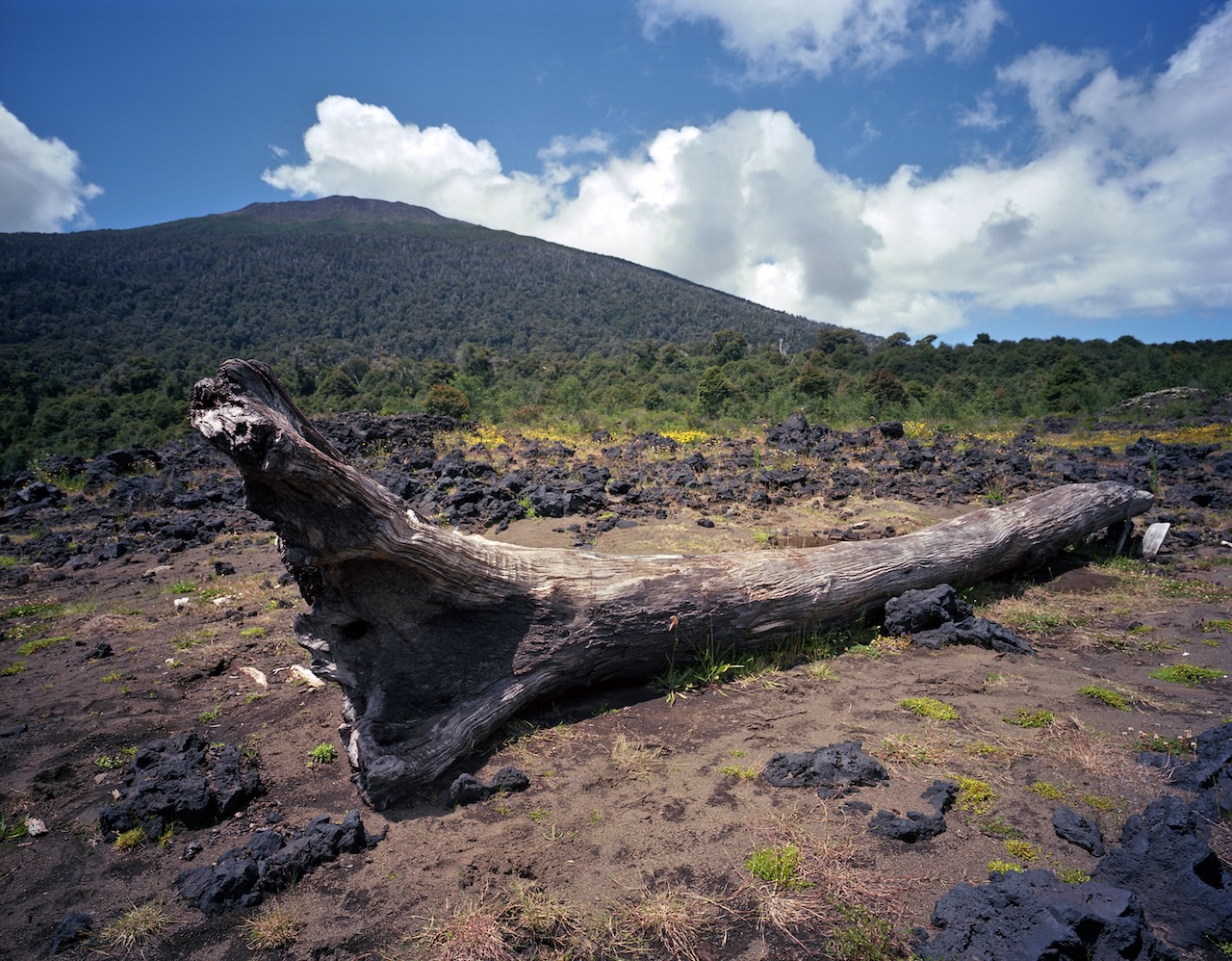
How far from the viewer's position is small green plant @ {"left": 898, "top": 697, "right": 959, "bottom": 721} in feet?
13.9

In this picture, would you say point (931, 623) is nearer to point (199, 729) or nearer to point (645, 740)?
point (645, 740)

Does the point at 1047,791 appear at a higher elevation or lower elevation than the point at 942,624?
lower

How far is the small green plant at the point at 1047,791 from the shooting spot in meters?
3.28

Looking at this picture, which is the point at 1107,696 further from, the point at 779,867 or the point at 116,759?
the point at 116,759

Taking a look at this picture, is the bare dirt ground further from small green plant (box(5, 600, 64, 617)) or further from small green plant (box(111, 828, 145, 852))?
small green plant (box(5, 600, 64, 617))

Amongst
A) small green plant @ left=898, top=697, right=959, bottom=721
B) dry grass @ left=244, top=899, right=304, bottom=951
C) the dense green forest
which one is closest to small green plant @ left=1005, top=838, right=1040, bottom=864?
small green plant @ left=898, top=697, right=959, bottom=721

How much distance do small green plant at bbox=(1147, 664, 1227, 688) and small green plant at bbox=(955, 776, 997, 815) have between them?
262 cm

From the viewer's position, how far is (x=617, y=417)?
84.7ft

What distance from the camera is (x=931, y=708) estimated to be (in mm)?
4336

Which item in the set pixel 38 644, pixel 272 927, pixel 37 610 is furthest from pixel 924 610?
pixel 37 610

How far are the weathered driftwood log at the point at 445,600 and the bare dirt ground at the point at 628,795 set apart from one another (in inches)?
12.6

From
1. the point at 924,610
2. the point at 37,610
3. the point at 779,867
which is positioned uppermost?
the point at 924,610

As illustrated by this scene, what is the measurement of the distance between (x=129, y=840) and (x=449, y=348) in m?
117

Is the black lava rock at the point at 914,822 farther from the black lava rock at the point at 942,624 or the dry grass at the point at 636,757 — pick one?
the black lava rock at the point at 942,624
